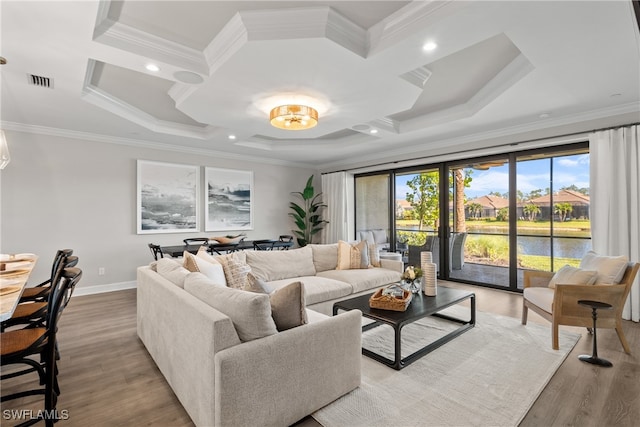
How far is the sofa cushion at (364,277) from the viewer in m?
3.73

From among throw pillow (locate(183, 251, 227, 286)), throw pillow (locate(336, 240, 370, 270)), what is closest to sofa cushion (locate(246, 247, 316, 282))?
throw pillow (locate(336, 240, 370, 270))

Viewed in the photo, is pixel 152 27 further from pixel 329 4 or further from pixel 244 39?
pixel 329 4

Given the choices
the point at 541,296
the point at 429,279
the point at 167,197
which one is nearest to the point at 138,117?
the point at 167,197

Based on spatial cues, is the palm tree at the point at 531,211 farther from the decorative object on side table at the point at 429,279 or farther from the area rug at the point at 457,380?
the decorative object on side table at the point at 429,279

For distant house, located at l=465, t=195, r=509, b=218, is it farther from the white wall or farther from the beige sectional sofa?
the white wall

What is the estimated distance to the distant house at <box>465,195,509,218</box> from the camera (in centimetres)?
498

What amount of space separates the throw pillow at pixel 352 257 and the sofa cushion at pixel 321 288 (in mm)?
623

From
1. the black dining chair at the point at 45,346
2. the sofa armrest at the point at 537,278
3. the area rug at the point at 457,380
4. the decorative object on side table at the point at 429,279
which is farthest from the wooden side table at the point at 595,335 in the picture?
the black dining chair at the point at 45,346

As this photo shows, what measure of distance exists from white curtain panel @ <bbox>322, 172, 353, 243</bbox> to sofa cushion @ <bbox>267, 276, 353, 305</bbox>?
3.49m

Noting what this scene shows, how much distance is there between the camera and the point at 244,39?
2.26m

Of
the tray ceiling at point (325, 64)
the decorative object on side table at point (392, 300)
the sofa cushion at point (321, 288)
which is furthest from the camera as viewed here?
the sofa cushion at point (321, 288)

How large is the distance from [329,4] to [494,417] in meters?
2.95

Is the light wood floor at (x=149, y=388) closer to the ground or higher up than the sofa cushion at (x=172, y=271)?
closer to the ground

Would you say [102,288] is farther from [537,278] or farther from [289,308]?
[537,278]
